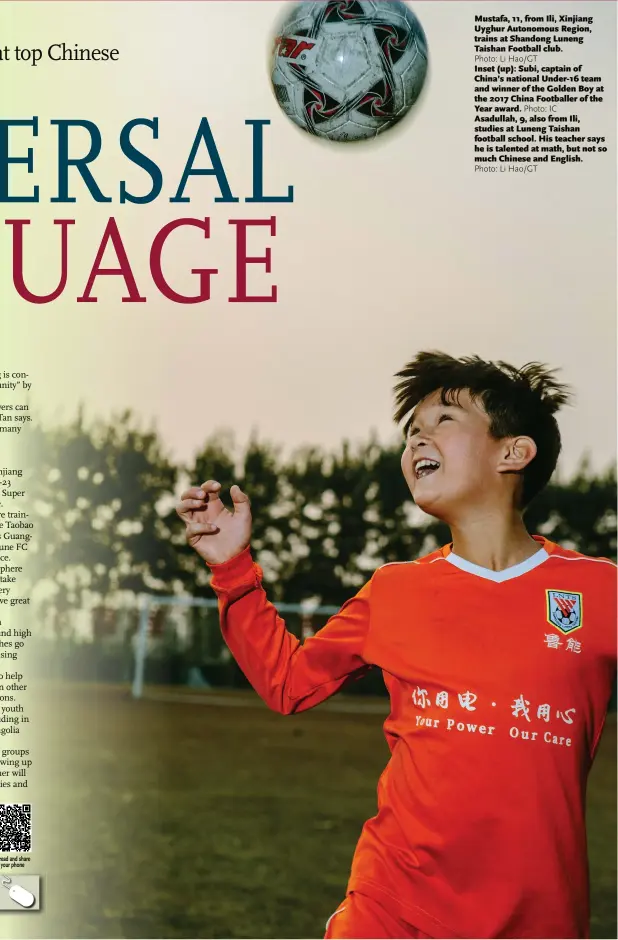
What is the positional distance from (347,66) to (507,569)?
1.55m

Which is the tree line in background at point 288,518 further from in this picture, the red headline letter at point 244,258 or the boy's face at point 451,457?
the boy's face at point 451,457

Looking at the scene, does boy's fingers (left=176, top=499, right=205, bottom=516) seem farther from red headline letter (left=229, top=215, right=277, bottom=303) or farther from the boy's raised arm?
red headline letter (left=229, top=215, right=277, bottom=303)

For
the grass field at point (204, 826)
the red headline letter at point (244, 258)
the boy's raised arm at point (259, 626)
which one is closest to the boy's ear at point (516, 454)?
the boy's raised arm at point (259, 626)

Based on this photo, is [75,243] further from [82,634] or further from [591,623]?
[82,634]

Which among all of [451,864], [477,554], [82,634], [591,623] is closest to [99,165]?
[477,554]

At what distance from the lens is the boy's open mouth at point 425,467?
2.75 meters

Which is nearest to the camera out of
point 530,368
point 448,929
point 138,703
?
point 448,929

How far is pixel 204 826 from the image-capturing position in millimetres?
5344

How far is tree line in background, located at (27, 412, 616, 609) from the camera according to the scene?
28.4 feet

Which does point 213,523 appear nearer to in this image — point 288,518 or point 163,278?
point 163,278

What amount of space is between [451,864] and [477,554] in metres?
0.66

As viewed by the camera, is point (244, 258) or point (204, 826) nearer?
point (244, 258)

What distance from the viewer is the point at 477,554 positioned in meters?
2.67

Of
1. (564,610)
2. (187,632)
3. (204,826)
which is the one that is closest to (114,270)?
(564,610)
